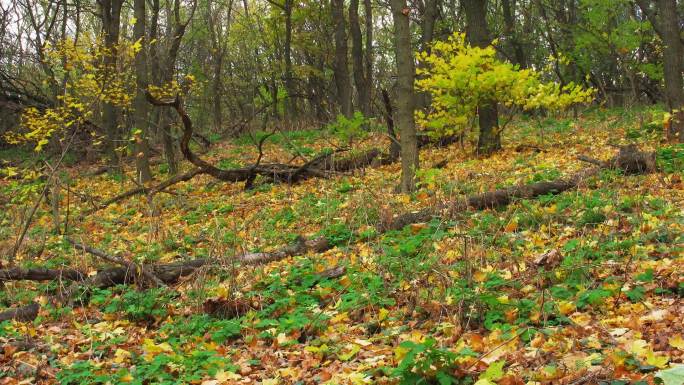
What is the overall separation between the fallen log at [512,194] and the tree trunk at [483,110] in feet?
15.4

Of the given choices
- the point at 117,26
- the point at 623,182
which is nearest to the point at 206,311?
the point at 623,182

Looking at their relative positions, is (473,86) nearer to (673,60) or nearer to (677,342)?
(673,60)

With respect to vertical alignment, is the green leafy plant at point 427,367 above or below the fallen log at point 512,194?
below

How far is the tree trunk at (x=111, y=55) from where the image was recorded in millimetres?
14547

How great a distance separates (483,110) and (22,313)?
1030cm

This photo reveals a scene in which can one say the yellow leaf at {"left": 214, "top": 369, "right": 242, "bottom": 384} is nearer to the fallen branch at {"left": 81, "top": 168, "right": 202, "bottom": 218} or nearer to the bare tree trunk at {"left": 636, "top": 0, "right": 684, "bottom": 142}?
the fallen branch at {"left": 81, "top": 168, "right": 202, "bottom": 218}

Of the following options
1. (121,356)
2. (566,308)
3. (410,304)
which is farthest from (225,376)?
(566,308)

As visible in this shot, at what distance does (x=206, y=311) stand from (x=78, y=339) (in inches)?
45.7

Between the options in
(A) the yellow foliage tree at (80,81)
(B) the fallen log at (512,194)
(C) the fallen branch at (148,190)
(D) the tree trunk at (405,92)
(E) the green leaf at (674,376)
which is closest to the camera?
(E) the green leaf at (674,376)

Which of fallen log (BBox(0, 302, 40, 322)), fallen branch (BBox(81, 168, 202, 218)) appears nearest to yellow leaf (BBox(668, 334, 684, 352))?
fallen log (BBox(0, 302, 40, 322))

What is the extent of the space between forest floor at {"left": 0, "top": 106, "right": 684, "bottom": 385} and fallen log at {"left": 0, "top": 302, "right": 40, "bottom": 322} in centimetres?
12

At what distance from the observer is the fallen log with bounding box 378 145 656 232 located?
7.88m

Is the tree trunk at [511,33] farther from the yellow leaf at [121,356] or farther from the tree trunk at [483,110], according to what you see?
the yellow leaf at [121,356]

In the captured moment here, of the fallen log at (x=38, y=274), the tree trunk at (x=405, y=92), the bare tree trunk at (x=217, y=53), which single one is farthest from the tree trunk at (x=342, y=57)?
the fallen log at (x=38, y=274)
